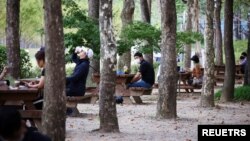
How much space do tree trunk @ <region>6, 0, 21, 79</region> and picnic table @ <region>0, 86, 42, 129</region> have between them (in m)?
5.68

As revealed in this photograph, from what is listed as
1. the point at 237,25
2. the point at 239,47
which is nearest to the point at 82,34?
the point at 239,47

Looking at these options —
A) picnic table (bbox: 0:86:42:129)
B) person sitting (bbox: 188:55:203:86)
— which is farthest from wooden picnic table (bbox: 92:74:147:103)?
picnic table (bbox: 0:86:42:129)

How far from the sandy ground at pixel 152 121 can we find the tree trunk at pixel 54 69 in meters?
1.94

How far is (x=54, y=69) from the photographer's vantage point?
26.3 ft

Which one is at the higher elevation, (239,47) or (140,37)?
(140,37)

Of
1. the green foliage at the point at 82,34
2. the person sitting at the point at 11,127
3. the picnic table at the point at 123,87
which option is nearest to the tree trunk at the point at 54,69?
the person sitting at the point at 11,127

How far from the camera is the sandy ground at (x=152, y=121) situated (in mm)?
10469

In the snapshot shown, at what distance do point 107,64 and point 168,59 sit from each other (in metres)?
2.81

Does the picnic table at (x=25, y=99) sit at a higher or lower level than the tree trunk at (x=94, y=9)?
lower

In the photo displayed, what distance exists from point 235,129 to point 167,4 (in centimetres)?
615

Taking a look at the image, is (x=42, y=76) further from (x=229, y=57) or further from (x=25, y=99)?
(x=229, y=57)

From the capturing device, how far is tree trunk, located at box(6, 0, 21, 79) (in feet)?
51.5

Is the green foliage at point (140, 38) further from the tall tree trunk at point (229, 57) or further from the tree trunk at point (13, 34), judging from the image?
the tree trunk at point (13, 34)

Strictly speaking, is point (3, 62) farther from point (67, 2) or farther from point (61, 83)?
point (61, 83)
